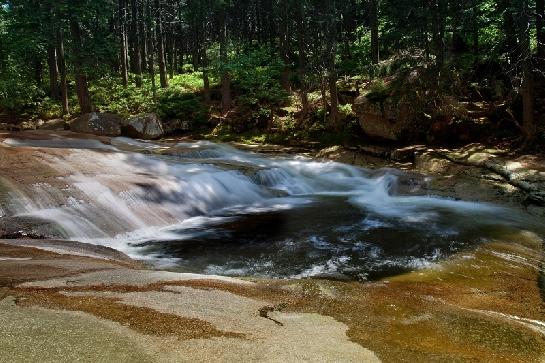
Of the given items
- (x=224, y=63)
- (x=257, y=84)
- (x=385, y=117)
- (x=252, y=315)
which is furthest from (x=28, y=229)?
(x=257, y=84)

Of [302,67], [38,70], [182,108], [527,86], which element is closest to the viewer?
[527,86]

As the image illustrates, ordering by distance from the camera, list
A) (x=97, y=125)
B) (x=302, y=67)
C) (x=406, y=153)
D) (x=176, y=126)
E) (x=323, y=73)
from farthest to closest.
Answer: (x=176, y=126), (x=97, y=125), (x=302, y=67), (x=323, y=73), (x=406, y=153)

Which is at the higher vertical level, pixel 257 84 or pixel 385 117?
pixel 257 84

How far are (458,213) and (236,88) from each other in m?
20.9

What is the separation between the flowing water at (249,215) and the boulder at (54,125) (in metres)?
10.2

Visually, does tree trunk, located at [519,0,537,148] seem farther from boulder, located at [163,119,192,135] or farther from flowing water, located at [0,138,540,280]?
boulder, located at [163,119,192,135]

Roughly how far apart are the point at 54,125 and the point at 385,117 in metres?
17.8

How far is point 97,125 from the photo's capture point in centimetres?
2334

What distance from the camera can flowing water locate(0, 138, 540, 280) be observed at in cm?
782

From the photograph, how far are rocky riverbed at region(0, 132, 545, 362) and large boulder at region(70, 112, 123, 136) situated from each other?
17709 millimetres

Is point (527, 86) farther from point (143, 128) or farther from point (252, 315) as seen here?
point (143, 128)

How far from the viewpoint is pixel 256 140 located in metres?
22.9

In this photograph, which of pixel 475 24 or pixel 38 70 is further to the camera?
pixel 38 70

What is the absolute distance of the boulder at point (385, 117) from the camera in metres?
18.1
